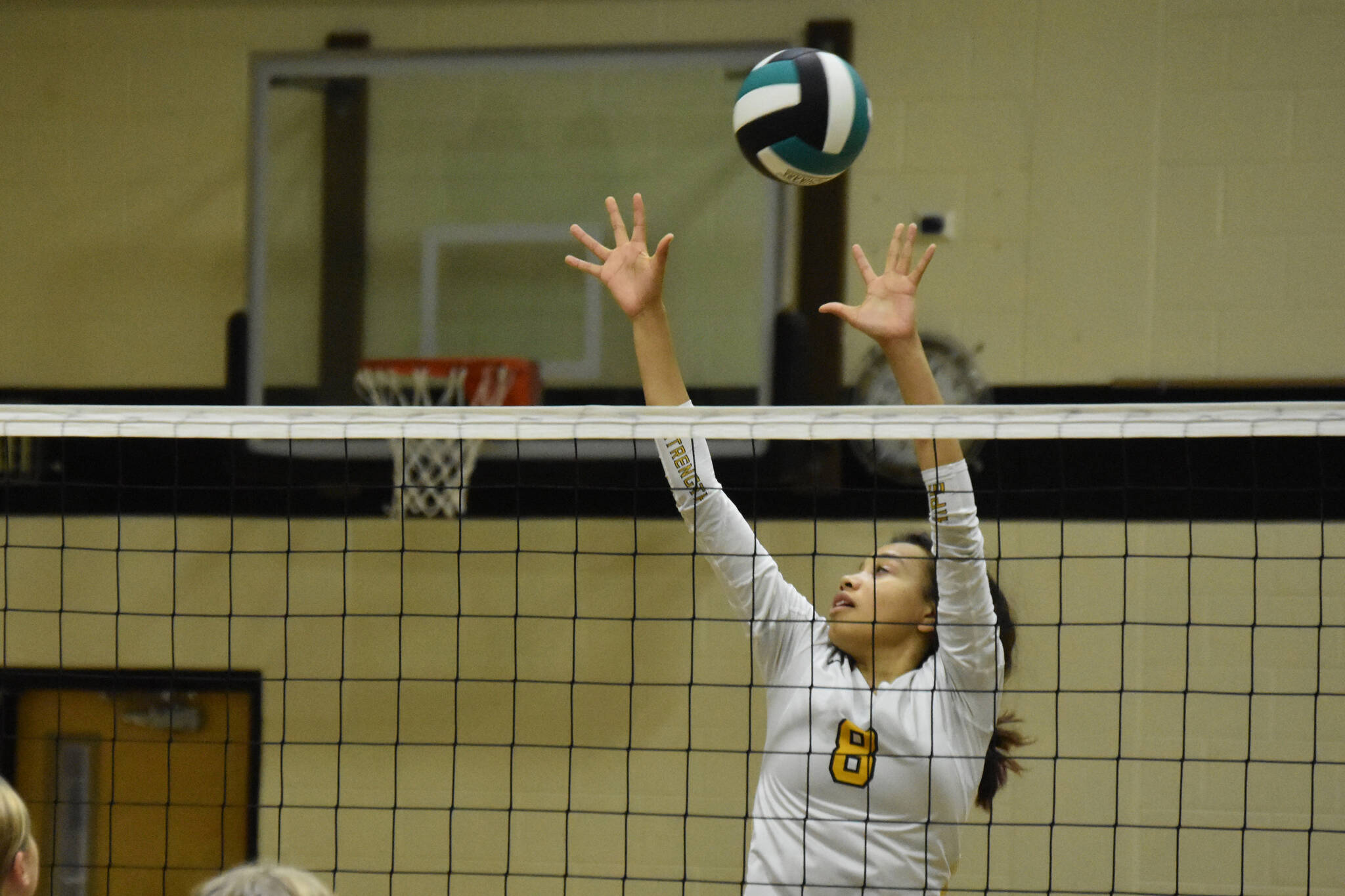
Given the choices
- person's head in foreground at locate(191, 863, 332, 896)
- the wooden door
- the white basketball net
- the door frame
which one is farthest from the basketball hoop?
person's head in foreground at locate(191, 863, 332, 896)

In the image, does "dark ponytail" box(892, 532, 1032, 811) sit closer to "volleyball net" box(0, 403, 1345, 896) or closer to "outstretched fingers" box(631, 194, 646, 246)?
"outstretched fingers" box(631, 194, 646, 246)

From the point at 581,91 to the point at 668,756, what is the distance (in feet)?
7.98

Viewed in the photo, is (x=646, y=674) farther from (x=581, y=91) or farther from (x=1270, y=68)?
(x=1270, y=68)

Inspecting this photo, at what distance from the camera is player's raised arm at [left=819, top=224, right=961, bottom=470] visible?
2.21 m

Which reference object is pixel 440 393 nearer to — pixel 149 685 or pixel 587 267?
pixel 149 685

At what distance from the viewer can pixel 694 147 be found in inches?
169

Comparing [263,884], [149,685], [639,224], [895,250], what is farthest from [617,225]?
[149,685]

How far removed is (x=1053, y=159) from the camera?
429cm

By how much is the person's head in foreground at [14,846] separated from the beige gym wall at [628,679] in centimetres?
242

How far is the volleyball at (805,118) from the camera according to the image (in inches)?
108

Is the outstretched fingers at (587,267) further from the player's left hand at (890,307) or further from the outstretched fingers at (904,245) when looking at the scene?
the outstretched fingers at (904,245)

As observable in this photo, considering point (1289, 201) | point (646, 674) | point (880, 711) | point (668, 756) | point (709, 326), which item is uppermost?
point (1289, 201)

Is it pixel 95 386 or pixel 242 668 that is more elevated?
pixel 95 386

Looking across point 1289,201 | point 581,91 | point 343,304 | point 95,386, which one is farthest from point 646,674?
point 1289,201
